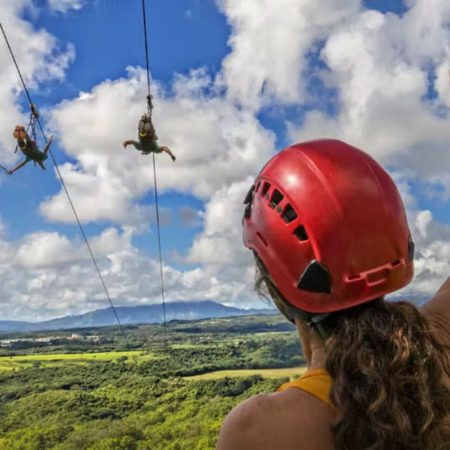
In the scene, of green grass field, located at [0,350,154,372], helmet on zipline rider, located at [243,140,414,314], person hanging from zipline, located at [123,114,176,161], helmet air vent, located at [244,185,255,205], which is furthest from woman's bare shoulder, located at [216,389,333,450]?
green grass field, located at [0,350,154,372]

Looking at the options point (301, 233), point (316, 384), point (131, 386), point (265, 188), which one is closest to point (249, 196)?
point (265, 188)

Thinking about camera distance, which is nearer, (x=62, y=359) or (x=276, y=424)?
(x=276, y=424)

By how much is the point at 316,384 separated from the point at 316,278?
0.19m

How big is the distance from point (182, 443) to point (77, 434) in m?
4.70

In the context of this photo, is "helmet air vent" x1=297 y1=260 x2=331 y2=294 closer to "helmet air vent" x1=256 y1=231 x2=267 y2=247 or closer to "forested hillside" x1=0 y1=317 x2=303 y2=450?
"helmet air vent" x1=256 y1=231 x2=267 y2=247

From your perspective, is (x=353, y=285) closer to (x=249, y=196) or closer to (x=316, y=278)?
(x=316, y=278)

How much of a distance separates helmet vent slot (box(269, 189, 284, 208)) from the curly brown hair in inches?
9.2

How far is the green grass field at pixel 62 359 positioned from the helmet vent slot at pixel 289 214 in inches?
826

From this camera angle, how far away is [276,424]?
81 centimetres

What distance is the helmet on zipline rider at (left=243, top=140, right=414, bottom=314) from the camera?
954mm

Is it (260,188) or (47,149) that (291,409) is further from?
(47,149)

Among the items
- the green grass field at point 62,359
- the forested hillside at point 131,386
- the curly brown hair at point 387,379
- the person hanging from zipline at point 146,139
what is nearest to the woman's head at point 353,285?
the curly brown hair at point 387,379

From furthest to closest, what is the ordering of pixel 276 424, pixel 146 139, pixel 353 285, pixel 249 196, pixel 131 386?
→ 1. pixel 131 386
2. pixel 146 139
3. pixel 249 196
4. pixel 353 285
5. pixel 276 424

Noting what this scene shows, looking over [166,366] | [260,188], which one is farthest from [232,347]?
[260,188]
